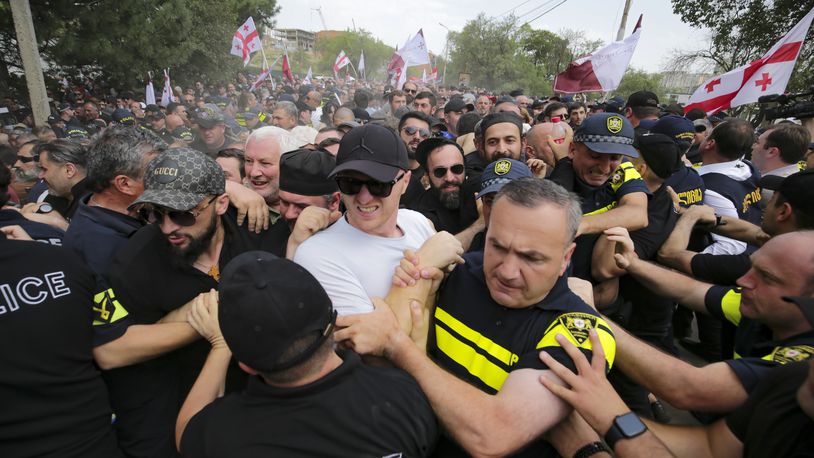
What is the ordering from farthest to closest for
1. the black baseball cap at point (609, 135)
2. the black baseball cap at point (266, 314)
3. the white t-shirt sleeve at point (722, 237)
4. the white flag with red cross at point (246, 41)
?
the white flag with red cross at point (246, 41) < the white t-shirt sleeve at point (722, 237) < the black baseball cap at point (609, 135) < the black baseball cap at point (266, 314)

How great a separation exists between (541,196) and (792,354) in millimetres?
1316

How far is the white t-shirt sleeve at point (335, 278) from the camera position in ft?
6.03

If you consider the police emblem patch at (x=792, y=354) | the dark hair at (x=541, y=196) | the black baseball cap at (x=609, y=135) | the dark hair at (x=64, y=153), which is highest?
the black baseball cap at (x=609, y=135)

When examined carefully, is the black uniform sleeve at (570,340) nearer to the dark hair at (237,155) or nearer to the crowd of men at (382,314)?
the crowd of men at (382,314)

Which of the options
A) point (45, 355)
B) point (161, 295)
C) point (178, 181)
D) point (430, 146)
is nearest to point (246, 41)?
point (430, 146)

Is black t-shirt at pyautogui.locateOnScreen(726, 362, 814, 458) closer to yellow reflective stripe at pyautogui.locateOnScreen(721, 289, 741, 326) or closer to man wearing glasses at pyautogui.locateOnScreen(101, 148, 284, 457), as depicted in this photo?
yellow reflective stripe at pyautogui.locateOnScreen(721, 289, 741, 326)

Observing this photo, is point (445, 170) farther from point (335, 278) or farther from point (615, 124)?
point (335, 278)

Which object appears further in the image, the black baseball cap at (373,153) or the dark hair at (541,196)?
the black baseball cap at (373,153)

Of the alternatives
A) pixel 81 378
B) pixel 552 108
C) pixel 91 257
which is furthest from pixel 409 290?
pixel 552 108

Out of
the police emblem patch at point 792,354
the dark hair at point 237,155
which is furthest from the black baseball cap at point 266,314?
the dark hair at point 237,155

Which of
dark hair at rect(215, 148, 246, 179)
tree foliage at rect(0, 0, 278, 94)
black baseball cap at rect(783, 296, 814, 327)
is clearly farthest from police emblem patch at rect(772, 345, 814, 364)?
tree foliage at rect(0, 0, 278, 94)

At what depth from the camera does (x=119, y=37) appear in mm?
16062

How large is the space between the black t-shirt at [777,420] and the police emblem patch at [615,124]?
6.41ft

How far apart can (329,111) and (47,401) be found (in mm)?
9416
